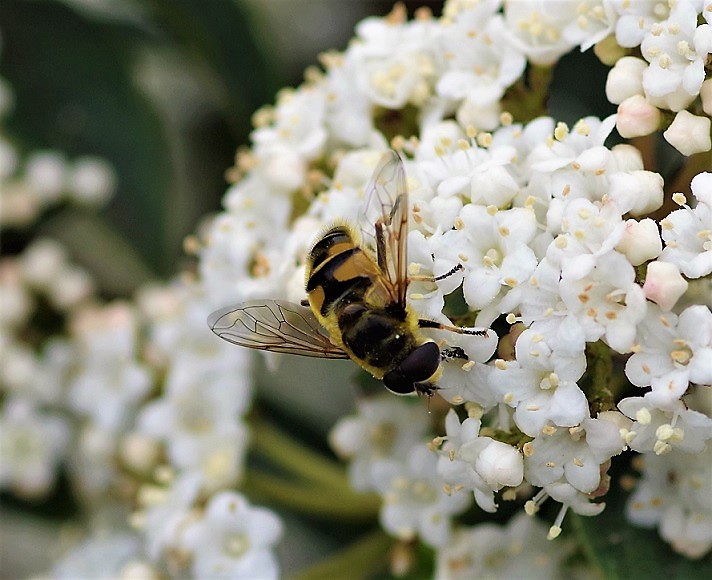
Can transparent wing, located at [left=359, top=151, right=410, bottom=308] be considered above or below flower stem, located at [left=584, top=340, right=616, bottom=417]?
above

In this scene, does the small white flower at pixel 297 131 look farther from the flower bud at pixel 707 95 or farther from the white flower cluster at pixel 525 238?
the flower bud at pixel 707 95

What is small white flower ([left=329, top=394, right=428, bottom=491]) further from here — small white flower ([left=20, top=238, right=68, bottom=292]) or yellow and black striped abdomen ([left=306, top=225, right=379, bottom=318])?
small white flower ([left=20, top=238, right=68, bottom=292])

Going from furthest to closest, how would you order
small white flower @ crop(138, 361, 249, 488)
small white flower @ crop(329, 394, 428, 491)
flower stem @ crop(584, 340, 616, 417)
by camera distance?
1. small white flower @ crop(138, 361, 249, 488)
2. small white flower @ crop(329, 394, 428, 491)
3. flower stem @ crop(584, 340, 616, 417)

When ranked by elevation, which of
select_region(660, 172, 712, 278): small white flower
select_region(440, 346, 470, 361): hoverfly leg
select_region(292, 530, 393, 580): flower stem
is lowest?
select_region(292, 530, 393, 580): flower stem

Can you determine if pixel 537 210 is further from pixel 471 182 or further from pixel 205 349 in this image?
pixel 205 349

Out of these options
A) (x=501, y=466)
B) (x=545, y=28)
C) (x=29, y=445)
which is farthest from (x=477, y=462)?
(x=29, y=445)

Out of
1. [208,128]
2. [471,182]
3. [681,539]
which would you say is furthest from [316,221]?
[208,128]

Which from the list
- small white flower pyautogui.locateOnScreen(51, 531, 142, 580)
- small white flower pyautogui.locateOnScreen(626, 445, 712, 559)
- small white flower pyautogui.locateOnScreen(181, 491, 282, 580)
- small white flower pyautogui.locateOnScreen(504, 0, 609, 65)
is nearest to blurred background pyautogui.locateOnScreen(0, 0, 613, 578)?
small white flower pyautogui.locateOnScreen(51, 531, 142, 580)

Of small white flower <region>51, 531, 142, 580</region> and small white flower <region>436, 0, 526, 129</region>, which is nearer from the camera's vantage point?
small white flower <region>436, 0, 526, 129</region>

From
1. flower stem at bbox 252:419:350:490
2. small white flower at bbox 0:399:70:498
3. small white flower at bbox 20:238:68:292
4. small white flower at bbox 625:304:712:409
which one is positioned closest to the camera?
small white flower at bbox 625:304:712:409
